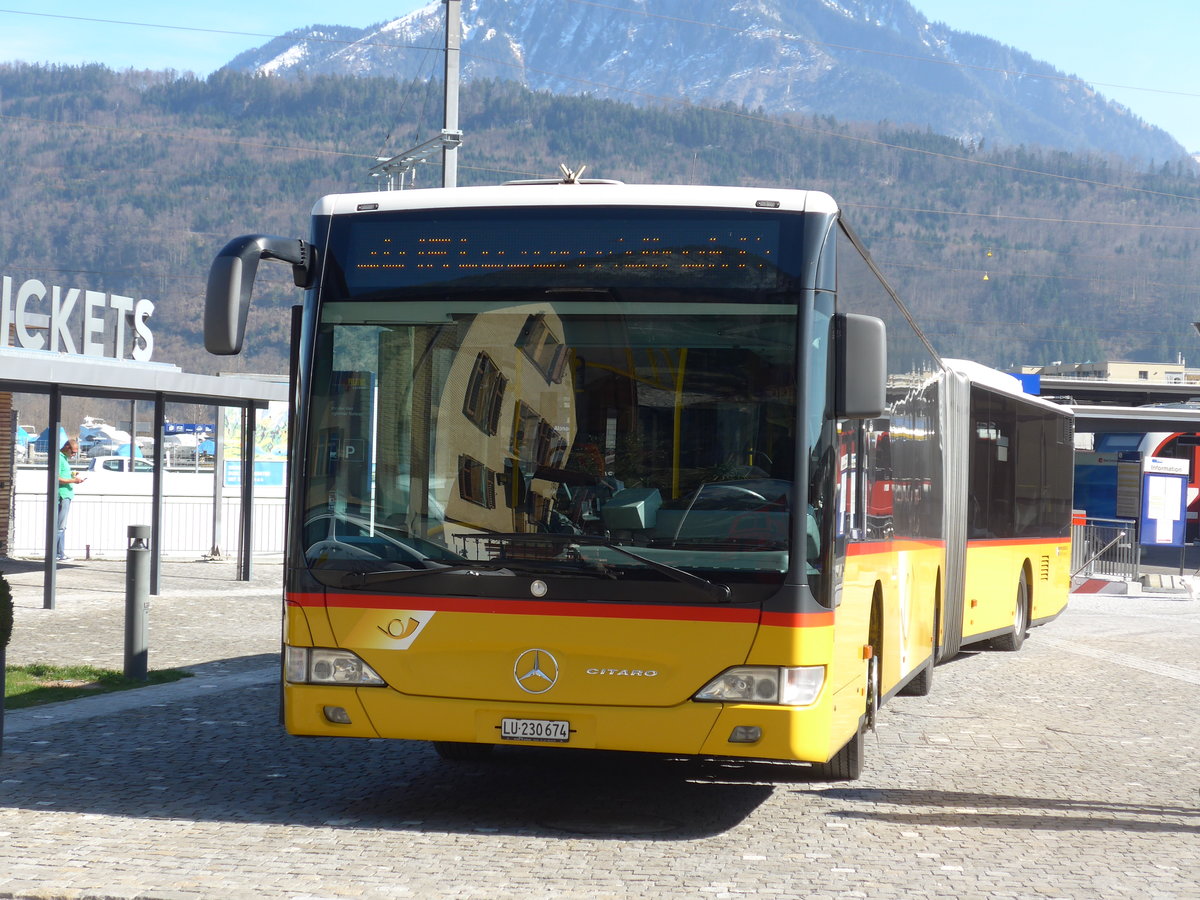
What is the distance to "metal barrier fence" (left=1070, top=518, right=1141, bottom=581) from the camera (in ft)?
90.0

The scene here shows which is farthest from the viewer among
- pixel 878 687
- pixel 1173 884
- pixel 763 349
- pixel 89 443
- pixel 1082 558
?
pixel 89 443

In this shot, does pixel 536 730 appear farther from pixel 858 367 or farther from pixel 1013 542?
pixel 1013 542

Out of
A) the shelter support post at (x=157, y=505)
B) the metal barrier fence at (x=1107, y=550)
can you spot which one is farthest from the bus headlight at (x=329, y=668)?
the metal barrier fence at (x=1107, y=550)

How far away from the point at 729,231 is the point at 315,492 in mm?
2158

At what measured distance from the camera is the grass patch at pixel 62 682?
10836mm

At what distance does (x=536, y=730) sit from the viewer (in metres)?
6.86

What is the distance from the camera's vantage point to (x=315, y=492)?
7047 mm

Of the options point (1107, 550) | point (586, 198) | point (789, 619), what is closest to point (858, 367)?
point (789, 619)

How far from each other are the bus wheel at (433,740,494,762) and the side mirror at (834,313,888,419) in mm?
3261

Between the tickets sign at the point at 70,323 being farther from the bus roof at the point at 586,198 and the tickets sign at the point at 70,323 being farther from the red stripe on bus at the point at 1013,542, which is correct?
the bus roof at the point at 586,198

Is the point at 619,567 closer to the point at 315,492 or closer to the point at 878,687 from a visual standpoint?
the point at 315,492

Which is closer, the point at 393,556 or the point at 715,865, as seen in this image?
the point at 715,865

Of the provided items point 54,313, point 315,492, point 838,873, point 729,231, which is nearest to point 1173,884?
point 838,873

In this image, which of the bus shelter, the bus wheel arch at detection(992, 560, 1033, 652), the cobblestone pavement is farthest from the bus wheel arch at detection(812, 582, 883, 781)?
the bus shelter
